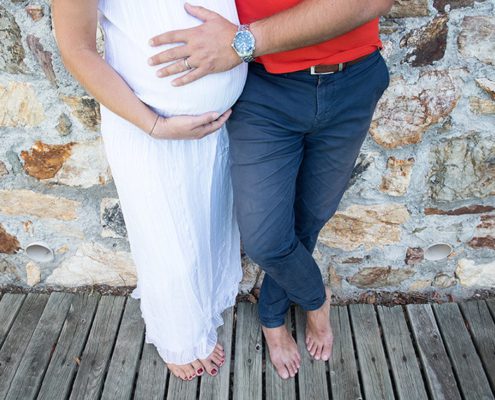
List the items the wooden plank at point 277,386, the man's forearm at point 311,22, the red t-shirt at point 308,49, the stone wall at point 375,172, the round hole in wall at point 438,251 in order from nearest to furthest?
the man's forearm at point 311,22 < the red t-shirt at point 308,49 < the stone wall at point 375,172 < the wooden plank at point 277,386 < the round hole in wall at point 438,251

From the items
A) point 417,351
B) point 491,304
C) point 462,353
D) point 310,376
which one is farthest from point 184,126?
point 491,304

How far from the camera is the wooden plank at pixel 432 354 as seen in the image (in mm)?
1867

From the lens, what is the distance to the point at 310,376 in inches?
75.7

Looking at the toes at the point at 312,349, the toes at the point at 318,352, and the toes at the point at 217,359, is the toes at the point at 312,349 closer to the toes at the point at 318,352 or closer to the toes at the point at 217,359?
the toes at the point at 318,352

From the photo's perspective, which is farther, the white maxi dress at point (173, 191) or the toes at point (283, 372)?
the toes at point (283, 372)

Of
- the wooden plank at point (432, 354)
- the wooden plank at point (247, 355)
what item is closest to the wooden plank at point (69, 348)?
the wooden plank at point (247, 355)

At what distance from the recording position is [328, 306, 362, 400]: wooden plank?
1872 millimetres

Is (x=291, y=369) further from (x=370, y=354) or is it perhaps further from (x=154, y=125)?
(x=154, y=125)

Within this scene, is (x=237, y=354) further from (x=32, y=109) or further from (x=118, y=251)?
(x=32, y=109)

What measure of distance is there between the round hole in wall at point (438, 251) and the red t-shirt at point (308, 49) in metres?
1.07

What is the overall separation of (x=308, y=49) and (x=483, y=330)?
1476 millimetres

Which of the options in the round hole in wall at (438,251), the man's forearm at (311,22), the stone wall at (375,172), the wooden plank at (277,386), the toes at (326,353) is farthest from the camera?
the round hole in wall at (438,251)

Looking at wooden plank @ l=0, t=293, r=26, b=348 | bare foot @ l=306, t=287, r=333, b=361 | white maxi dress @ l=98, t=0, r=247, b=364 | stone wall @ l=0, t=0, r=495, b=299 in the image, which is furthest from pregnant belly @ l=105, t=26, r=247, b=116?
wooden plank @ l=0, t=293, r=26, b=348

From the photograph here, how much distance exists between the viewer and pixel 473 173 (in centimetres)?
187
